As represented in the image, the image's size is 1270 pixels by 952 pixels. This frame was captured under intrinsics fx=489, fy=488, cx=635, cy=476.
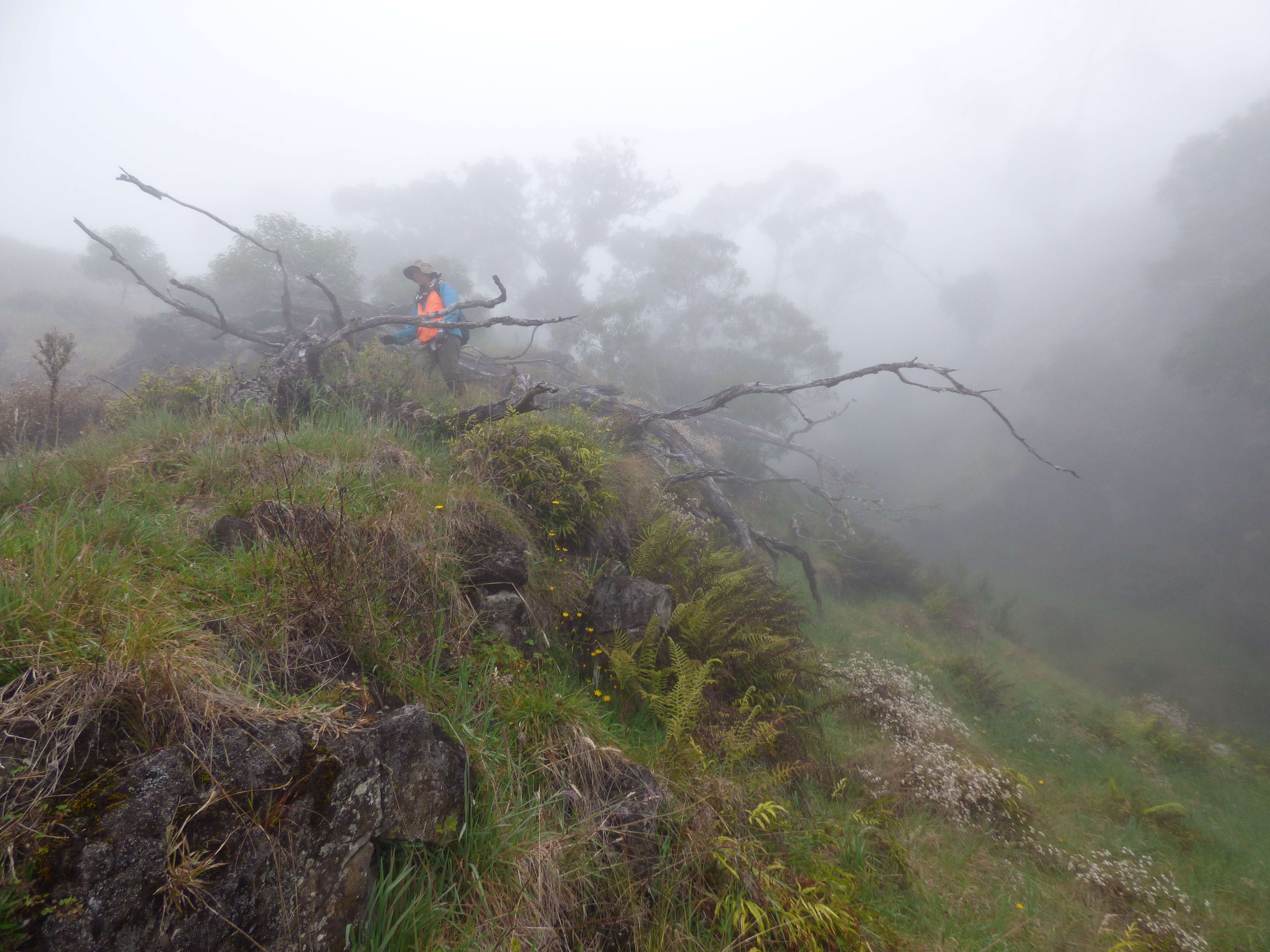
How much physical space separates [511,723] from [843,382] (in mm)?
7431

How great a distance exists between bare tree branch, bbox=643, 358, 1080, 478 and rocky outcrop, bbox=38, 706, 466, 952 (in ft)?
17.6

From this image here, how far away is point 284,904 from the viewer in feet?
4.45

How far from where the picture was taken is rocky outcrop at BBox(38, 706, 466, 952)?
1.10 m

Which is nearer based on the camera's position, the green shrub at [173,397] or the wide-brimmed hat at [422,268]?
the green shrub at [173,397]

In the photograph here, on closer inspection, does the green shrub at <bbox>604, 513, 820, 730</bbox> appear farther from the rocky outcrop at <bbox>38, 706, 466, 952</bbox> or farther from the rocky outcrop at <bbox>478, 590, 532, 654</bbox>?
the rocky outcrop at <bbox>38, 706, 466, 952</bbox>

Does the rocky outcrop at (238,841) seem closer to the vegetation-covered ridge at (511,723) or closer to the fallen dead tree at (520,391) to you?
the vegetation-covered ridge at (511,723)

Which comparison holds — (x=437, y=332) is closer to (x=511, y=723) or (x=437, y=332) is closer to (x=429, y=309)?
(x=429, y=309)

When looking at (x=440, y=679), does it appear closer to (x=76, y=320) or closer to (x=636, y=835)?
(x=636, y=835)

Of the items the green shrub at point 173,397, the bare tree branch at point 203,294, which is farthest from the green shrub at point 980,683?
the bare tree branch at point 203,294

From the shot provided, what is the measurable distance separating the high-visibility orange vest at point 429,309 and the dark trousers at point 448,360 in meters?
0.14

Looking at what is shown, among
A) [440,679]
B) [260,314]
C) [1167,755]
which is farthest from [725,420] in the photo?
[260,314]

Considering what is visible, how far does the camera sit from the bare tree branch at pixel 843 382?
5.57 metres

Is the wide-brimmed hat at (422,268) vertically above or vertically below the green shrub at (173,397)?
above

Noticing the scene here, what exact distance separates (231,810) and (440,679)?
1.23 meters
